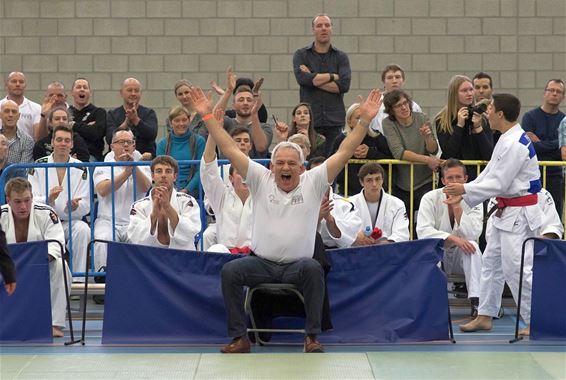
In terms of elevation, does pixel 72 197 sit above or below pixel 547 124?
below

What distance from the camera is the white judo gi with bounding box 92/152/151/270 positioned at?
11.7m

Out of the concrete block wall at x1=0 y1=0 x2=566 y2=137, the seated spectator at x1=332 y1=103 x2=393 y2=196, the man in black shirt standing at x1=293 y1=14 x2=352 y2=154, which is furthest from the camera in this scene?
the concrete block wall at x1=0 y1=0 x2=566 y2=137

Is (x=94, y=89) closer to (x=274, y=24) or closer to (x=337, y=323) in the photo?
(x=274, y=24)

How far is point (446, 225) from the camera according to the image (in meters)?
11.4

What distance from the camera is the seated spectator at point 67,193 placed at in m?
11.5

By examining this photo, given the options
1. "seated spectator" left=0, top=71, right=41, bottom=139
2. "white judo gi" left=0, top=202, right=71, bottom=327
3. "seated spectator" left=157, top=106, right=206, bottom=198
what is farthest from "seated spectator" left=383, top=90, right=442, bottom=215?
"seated spectator" left=0, top=71, right=41, bottom=139

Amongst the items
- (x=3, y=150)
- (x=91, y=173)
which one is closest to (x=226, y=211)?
(x=91, y=173)

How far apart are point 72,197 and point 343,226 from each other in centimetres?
→ 265

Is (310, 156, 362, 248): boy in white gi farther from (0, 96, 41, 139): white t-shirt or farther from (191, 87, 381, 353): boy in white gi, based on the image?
(0, 96, 41, 139): white t-shirt

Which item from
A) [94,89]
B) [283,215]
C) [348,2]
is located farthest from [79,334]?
[348,2]

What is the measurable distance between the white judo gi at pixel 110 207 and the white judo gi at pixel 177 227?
777 mm

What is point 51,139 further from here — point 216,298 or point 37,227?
point 216,298

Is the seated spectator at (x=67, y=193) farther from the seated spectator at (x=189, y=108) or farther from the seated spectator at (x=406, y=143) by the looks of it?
the seated spectator at (x=406, y=143)

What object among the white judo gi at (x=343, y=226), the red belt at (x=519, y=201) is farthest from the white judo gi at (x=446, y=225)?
the red belt at (x=519, y=201)
